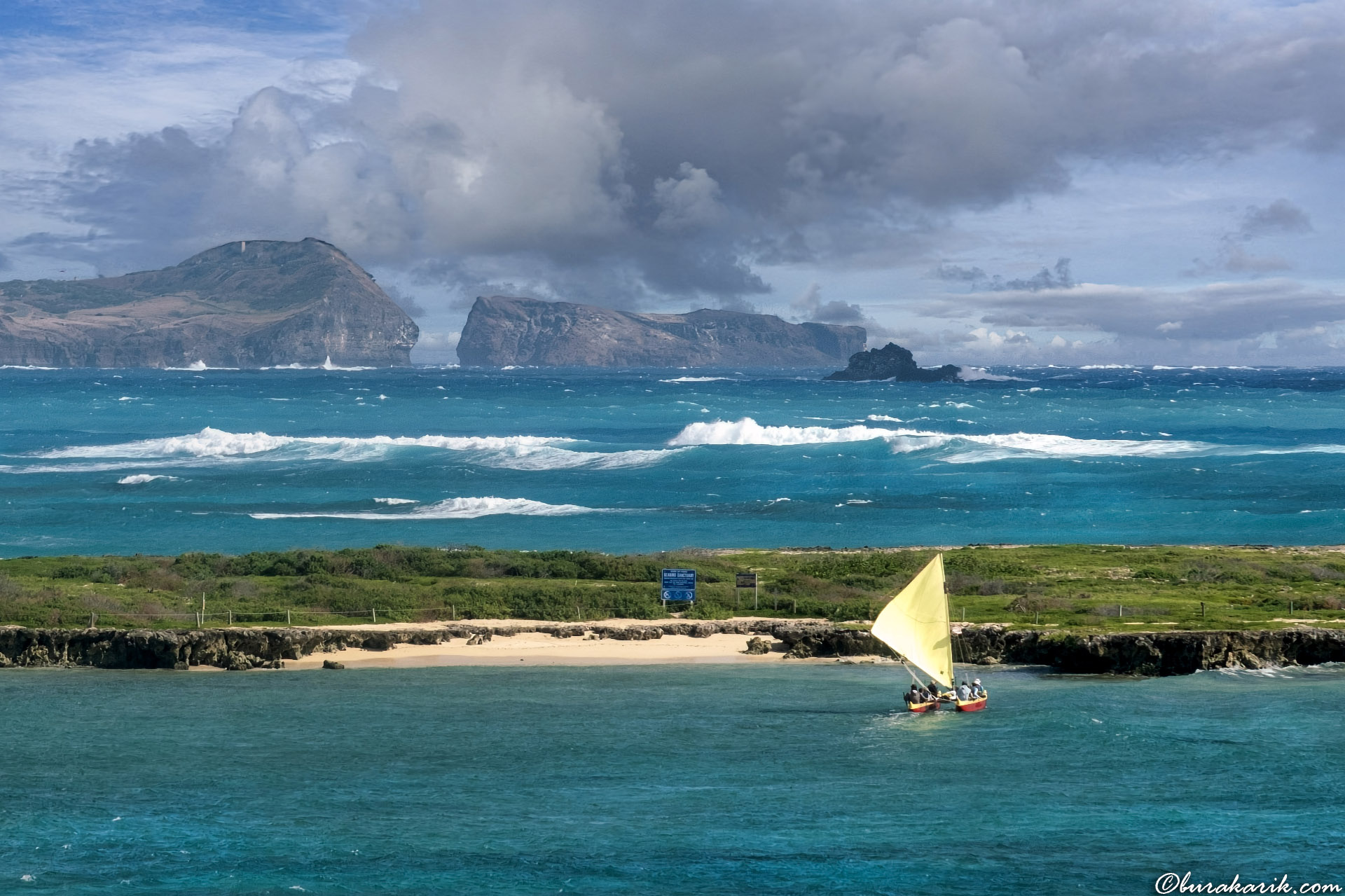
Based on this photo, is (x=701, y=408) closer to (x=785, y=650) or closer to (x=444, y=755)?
(x=785, y=650)

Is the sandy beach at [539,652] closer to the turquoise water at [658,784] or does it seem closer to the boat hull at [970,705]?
the turquoise water at [658,784]

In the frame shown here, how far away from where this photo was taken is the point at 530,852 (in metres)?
21.6

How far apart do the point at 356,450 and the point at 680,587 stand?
71.2 m

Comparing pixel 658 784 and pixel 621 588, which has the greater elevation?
pixel 621 588

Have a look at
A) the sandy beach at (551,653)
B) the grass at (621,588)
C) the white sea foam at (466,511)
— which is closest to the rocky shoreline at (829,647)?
the sandy beach at (551,653)

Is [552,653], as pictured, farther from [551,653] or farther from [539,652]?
[539,652]

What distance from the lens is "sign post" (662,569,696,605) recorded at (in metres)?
41.5

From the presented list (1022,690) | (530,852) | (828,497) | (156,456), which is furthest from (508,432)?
(530,852)

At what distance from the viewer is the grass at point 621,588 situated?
39250mm

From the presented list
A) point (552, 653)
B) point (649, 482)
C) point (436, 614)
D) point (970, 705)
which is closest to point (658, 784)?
point (970, 705)

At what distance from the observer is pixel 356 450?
4240 inches

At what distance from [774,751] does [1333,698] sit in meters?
14.2

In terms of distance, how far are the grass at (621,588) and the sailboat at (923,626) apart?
6988 mm

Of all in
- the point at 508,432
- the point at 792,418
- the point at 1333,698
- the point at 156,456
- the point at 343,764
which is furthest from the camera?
the point at 792,418
